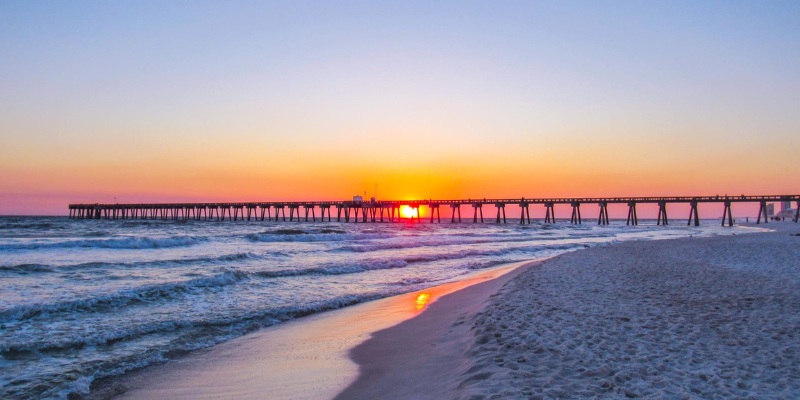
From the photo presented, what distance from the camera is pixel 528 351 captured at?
5.49 metres

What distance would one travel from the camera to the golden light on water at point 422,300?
410 inches

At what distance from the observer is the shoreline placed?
5.12m

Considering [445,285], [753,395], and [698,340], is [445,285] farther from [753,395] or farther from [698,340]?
[753,395]

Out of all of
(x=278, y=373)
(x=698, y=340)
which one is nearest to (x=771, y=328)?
(x=698, y=340)

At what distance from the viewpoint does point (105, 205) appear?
10325cm

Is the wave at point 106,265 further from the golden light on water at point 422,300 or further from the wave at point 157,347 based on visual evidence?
the golden light on water at point 422,300

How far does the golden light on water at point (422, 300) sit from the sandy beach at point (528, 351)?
27cm

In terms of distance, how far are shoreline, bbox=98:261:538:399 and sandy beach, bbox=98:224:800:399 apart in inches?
0.7

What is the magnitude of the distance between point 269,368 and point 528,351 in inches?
121

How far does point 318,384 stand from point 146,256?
18.4m

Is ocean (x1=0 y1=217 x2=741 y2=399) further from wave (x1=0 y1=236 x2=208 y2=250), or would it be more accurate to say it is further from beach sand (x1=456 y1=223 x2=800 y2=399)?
beach sand (x1=456 y1=223 x2=800 y2=399)

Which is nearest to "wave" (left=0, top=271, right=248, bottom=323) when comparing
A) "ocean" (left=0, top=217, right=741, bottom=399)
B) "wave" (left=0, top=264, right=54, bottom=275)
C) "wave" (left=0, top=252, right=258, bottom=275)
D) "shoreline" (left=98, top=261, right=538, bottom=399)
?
"ocean" (left=0, top=217, right=741, bottom=399)

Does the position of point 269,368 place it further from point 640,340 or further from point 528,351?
point 640,340

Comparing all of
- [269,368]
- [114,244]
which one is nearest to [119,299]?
[269,368]
